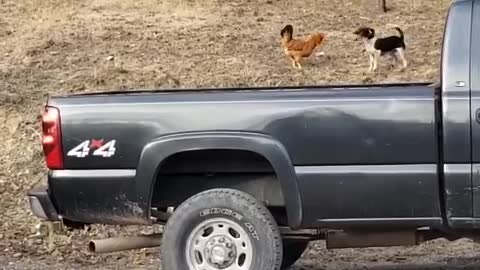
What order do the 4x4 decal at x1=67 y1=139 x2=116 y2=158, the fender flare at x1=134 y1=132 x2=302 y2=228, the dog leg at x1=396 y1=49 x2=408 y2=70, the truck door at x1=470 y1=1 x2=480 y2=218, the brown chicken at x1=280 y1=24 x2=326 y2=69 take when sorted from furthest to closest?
the dog leg at x1=396 y1=49 x2=408 y2=70
the brown chicken at x1=280 y1=24 x2=326 y2=69
the 4x4 decal at x1=67 y1=139 x2=116 y2=158
the fender flare at x1=134 y1=132 x2=302 y2=228
the truck door at x1=470 y1=1 x2=480 y2=218

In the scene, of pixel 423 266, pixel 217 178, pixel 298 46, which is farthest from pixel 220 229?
pixel 298 46

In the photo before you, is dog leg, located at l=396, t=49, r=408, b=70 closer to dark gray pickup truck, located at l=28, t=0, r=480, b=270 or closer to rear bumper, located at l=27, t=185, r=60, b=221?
dark gray pickup truck, located at l=28, t=0, r=480, b=270

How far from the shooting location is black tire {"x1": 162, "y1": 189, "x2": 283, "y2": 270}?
6.82 meters

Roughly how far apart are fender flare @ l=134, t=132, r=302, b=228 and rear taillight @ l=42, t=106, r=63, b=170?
20.5 inches

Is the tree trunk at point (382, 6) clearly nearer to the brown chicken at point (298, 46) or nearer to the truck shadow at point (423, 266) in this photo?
the brown chicken at point (298, 46)

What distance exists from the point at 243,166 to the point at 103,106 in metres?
0.98

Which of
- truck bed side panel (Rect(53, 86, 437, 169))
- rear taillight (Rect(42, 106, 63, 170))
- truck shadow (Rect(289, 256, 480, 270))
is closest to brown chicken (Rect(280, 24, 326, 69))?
truck shadow (Rect(289, 256, 480, 270))

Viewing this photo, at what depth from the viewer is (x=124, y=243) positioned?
7277mm

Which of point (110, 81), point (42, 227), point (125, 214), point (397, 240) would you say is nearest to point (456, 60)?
point (397, 240)

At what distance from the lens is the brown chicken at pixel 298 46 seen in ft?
48.1

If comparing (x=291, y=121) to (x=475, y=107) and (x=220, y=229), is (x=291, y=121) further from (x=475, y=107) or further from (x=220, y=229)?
(x=475, y=107)

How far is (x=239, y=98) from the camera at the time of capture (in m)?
6.84

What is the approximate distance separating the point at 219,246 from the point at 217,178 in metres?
0.49

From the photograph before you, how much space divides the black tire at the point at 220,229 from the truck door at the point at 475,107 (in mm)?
1256
